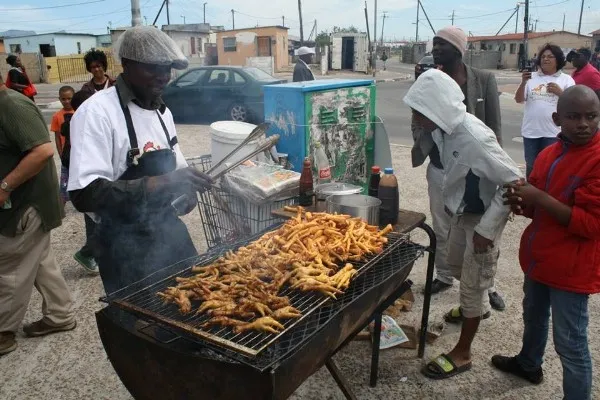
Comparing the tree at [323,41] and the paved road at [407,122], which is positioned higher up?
the tree at [323,41]

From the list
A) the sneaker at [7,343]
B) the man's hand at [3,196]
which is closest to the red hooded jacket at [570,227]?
the man's hand at [3,196]

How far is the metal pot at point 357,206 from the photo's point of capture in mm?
2889

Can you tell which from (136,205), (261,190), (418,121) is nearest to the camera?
(136,205)

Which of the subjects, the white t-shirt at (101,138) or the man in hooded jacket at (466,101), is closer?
the white t-shirt at (101,138)

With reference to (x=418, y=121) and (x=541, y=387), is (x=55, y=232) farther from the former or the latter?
(x=541, y=387)

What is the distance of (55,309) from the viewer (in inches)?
141

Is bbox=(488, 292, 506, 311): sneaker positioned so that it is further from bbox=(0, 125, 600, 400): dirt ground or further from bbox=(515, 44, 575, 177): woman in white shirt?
bbox=(515, 44, 575, 177): woman in white shirt

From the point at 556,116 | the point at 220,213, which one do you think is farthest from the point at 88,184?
the point at 556,116

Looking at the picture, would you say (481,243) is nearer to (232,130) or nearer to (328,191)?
(328,191)

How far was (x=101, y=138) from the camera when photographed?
7.11 feet

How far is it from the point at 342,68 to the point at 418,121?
35.8 metres

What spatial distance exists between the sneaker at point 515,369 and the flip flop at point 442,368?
0.21 metres

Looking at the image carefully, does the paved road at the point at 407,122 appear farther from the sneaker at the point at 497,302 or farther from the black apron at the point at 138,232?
the black apron at the point at 138,232

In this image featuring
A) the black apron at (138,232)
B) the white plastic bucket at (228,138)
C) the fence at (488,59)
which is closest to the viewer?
the black apron at (138,232)
